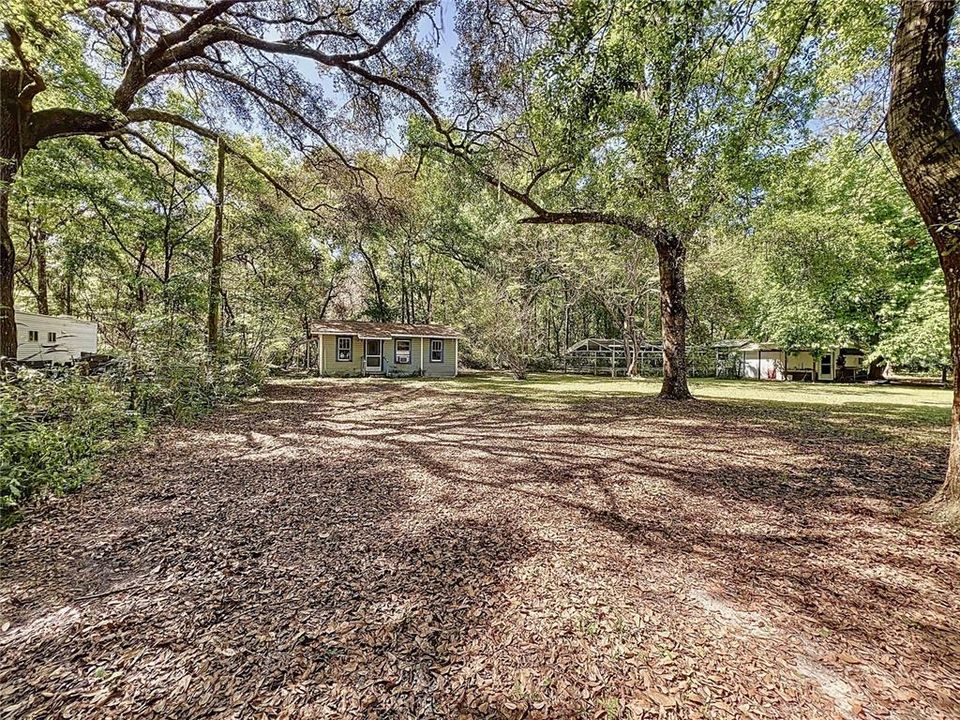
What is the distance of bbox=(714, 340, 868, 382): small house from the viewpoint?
24578 mm

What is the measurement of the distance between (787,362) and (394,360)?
81.7ft

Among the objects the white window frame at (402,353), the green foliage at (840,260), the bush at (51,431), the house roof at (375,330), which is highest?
the green foliage at (840,260)

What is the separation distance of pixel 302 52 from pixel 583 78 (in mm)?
5782

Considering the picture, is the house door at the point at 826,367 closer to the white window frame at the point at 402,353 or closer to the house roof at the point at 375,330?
the house roof at the point at 375,330

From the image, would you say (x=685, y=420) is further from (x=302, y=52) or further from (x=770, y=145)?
(x=302, y=52)

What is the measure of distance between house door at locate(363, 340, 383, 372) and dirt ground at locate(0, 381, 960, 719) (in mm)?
15586

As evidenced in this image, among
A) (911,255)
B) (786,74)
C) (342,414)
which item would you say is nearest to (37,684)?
(342,414)

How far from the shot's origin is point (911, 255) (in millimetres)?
18500

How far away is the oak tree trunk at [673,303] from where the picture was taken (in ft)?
35.3

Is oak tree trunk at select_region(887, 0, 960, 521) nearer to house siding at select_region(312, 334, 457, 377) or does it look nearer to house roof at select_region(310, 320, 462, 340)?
house roof at select_region(310, 320, 462, 340)

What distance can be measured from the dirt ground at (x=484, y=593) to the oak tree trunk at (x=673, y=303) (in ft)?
20.5

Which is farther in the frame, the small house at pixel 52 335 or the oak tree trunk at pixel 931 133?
the small house at pixel 52 335

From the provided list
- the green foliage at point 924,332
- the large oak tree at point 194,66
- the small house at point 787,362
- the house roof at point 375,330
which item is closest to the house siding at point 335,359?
the house roof at point 375,330

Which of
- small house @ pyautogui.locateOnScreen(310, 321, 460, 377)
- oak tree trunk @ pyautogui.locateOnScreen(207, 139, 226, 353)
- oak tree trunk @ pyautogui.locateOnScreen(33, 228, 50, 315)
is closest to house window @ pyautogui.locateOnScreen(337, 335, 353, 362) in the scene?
small house @ pyautogui.locateOnScreen(310, 321, 460, 377)
